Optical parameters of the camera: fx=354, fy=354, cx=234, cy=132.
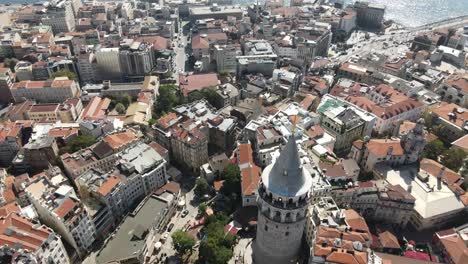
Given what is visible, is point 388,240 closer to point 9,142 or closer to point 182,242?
point 182,242

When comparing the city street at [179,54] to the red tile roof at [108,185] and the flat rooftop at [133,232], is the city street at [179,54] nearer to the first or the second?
the red tile roof at [108,185]

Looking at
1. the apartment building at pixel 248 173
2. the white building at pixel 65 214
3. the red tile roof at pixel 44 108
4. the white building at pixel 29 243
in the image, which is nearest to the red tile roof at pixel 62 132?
the red tile roof at pixel 44 108

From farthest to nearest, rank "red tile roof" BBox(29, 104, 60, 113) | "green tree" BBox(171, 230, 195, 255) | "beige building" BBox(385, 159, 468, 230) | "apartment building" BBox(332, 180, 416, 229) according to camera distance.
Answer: "red tile roof" BBox(29, 104, 60, 113), "beige building" BBox(385, 159, 468, 230), "apartment building" BBox(332, 180, 416, 229), "green tree" BBox(171, 230, 195, 255)

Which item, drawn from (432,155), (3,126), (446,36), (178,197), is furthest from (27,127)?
(446,36)

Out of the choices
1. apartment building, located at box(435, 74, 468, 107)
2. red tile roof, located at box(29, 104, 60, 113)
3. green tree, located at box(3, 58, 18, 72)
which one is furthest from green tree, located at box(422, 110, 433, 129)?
green tree, located at box(3, 58, 18, 72)

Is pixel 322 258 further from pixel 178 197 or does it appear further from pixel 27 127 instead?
pixel 27 127

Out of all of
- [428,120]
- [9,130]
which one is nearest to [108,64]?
[9,130]

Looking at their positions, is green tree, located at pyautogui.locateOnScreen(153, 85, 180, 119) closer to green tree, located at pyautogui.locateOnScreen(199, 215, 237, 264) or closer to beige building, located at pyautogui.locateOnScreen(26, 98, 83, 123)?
beige building, located at pyautogui.locateOnScreen(26, 98, 83, 123)
